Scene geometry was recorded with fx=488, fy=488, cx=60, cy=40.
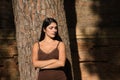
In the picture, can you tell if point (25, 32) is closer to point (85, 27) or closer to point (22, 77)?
Answer: point (22, 77)

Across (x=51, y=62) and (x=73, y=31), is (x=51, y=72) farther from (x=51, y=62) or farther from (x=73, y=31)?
(x=73, y=31)

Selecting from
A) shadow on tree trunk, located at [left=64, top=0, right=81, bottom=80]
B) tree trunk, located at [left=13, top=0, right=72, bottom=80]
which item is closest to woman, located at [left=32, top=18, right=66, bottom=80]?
tree trunk, located at [left=13, top=0, right=72, bottom=80]

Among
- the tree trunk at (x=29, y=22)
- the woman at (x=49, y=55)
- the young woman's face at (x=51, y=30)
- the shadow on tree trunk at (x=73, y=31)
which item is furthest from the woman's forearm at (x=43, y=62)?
the shadow on tree trunk at (x=73, y=31)

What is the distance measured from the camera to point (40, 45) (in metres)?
6.67

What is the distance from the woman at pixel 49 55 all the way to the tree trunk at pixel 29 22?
547 mm

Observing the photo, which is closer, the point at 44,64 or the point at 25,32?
the point at 44,64

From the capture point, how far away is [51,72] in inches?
257

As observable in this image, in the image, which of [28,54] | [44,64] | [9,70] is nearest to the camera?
[44,64]

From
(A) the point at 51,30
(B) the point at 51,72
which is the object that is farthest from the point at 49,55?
(A) the point at 51,30

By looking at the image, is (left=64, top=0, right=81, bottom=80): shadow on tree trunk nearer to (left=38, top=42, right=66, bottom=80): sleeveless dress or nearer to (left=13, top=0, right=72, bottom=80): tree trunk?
(left=13, top=0, right=72, bottom=80): tree trunk

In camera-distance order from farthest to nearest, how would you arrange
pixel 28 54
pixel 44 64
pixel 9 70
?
pixel 9 70, pixel 28 54, pixel 44 64

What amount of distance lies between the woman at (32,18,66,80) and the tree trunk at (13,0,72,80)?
1.79ft

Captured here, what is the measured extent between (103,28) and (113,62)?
73 cm

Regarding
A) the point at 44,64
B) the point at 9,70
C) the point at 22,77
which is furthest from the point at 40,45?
the point at 9,70
